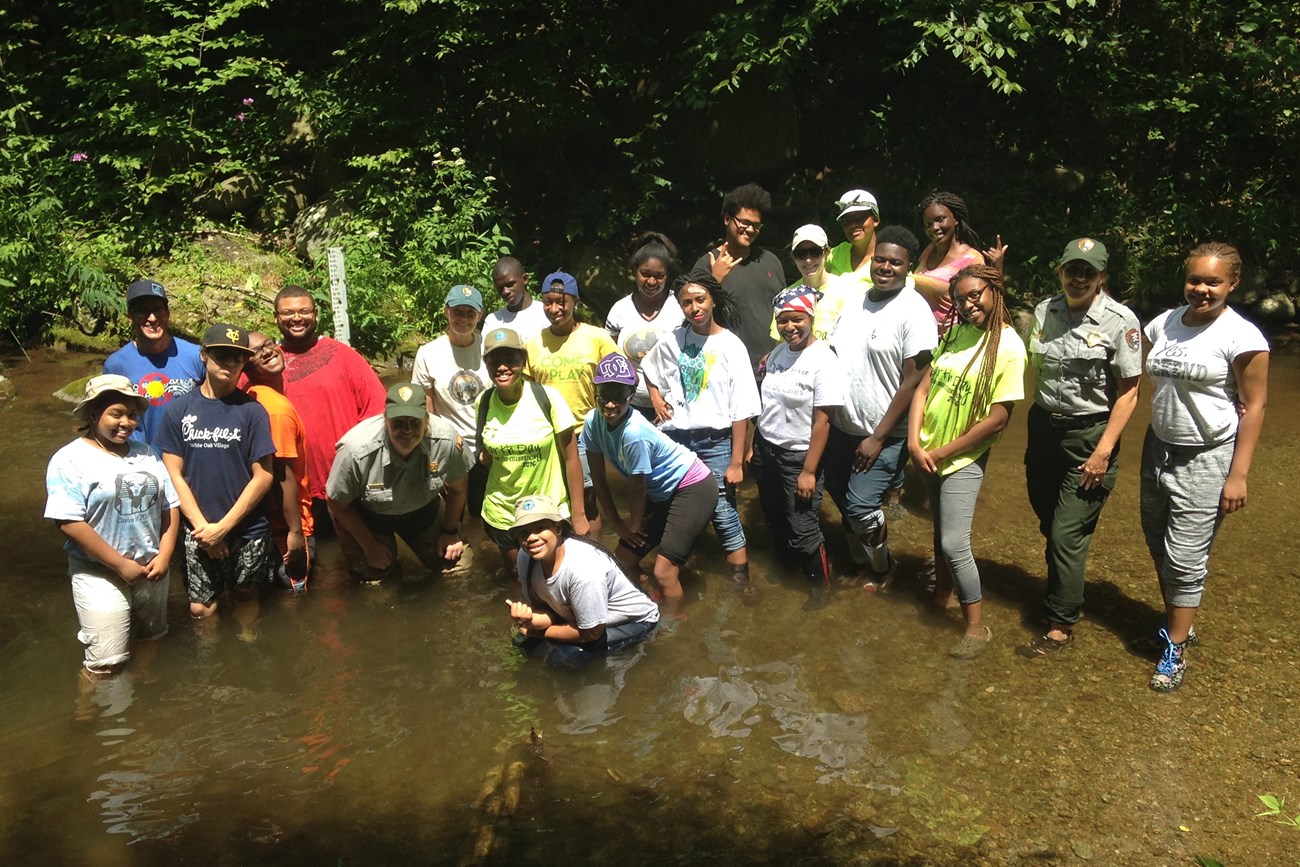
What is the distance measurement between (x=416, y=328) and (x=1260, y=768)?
383 inches

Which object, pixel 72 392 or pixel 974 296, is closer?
pixel 974 296

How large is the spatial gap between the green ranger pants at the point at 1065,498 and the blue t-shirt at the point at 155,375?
503 centimetres

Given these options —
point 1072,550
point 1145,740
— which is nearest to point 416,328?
point 1072,550

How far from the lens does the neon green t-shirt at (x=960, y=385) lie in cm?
527

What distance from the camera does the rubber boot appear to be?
6.29m

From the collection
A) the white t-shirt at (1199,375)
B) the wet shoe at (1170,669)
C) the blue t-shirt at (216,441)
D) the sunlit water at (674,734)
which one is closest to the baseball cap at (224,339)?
the blue t-shirt at (216,441)

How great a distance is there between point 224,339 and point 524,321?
207 centimetres

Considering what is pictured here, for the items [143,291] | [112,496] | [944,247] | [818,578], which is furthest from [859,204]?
[112,496]

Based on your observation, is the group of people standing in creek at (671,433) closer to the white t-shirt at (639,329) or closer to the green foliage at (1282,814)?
the white t-shirt at (639,329)

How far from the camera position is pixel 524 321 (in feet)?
23.1

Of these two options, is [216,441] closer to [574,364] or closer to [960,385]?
[574,364]

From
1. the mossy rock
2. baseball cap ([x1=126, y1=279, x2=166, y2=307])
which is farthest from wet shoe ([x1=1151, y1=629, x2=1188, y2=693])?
the mossy rock

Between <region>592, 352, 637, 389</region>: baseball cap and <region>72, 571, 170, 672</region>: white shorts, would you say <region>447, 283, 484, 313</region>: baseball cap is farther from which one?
<region>72, 571, 170, 672</region>: white shorts

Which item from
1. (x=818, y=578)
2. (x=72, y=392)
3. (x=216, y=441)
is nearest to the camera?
(x=216, y=441)
